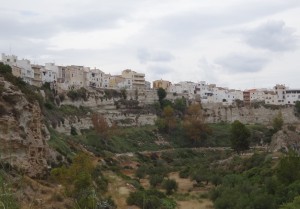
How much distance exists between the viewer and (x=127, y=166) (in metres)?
56.6

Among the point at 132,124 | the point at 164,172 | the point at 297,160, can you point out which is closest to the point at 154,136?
the point at 132,124

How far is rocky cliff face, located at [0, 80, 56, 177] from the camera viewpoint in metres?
30.0

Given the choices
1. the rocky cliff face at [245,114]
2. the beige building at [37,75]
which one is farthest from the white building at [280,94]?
the beige building at [37,75]

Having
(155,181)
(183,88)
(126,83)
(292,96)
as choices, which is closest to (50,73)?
(126,83)

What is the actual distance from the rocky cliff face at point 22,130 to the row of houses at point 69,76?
45.3m

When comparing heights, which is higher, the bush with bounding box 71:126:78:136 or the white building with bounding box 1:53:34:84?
the white building with bounding box 1:53:34:84

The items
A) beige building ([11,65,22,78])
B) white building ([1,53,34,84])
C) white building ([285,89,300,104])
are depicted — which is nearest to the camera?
beige building ([11,65,22,78])

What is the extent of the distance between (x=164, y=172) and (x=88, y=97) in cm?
3996

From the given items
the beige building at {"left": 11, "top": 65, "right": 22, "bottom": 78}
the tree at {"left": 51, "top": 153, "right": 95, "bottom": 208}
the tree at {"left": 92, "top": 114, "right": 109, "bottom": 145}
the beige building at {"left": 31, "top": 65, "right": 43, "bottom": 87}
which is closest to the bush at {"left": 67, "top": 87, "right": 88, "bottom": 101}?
the beige building at {"left": 31, "top": 65, "right": 43, "bottom": 87}

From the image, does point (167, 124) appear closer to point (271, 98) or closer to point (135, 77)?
point (135, 77)

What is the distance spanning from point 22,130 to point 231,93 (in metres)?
111

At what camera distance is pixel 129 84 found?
4867 inches

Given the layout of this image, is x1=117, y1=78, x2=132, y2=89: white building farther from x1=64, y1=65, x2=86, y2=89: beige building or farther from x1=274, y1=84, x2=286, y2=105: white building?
x1=274, y1=84, x2=286, y2=105: white building

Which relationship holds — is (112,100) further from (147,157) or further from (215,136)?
(147,157)
